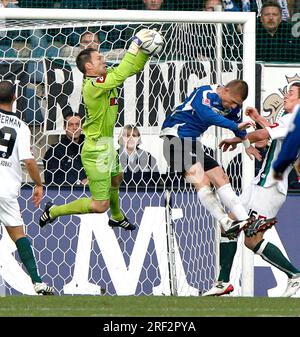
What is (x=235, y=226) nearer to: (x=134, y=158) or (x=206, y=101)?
(x=206, y=101)

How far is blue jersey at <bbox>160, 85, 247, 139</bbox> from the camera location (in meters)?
11.2

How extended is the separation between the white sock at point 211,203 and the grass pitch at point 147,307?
0.99 meters

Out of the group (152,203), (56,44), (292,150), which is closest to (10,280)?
(152,203)

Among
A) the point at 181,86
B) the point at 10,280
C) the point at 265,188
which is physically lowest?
the point at 10,280

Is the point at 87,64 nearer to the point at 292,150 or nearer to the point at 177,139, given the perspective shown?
the point at 177,139

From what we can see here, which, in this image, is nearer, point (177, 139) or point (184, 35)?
point (177, 139)

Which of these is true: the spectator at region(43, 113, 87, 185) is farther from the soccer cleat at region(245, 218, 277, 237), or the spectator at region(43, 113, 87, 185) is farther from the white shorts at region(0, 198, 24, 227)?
the soccer cleat at region(245, 218, 277, 237)

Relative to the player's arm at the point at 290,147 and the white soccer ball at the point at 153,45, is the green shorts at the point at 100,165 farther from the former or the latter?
the player's arm at the point at 290,147

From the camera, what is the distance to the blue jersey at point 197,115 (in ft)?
36.7

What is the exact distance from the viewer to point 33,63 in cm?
1246

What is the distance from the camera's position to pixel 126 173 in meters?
12.7

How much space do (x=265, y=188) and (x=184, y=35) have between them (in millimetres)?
2044

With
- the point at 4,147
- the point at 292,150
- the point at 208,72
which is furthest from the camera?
the point at 208,72

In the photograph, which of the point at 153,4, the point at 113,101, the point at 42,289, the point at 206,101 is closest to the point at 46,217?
the point at 42,289
